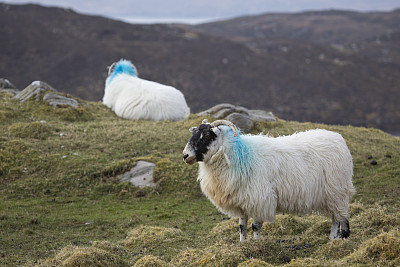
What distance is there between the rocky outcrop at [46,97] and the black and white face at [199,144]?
1337cm

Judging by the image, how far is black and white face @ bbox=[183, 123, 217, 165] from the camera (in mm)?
9016

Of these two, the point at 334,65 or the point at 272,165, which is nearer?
the point at 272,165

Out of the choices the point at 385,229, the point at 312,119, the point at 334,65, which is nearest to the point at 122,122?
the point at 385,229

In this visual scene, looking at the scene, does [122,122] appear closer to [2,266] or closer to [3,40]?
[2,266]

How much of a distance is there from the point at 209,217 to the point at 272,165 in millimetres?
A: 4373

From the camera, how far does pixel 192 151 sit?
355 inches

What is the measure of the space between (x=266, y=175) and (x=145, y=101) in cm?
1293

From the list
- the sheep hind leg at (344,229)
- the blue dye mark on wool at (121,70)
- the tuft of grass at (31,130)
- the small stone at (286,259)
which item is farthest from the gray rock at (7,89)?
the small stone at (286,259)

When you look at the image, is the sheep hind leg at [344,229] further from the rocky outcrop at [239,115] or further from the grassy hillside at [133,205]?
the rocky outcrop at [239,115]

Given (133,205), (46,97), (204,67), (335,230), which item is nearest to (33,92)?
(46,97)

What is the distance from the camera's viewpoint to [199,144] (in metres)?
9.09

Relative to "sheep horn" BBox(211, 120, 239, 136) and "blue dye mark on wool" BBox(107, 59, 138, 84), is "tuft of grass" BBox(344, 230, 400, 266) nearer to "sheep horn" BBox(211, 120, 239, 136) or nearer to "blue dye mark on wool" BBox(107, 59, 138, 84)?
"sheep horn" BBox(211, 120, 239, 136)

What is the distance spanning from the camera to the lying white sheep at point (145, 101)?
21219 millimetres

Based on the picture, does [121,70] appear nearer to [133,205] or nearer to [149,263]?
[133,205]
